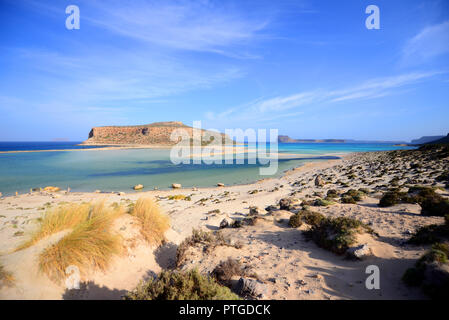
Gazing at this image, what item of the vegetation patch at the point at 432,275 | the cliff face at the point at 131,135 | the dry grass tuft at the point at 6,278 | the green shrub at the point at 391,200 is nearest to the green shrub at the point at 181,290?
the dry grass tuft at the point at 6,278

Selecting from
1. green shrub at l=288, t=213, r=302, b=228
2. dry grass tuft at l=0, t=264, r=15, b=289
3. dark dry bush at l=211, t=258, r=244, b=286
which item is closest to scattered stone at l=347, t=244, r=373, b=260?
green shrub at l=288, t=213, r=302, b=228

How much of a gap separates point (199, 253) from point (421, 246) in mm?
6153

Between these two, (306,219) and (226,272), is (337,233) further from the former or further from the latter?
(226,272)

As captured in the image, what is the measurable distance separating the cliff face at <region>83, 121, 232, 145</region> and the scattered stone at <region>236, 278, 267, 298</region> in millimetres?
107179

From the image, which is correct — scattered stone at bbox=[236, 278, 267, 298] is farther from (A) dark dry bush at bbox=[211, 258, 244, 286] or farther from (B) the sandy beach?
(A) dark dry bush at bbox=[211, 258, 244, 286]

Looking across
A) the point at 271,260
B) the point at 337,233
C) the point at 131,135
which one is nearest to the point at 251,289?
the point at 271,260

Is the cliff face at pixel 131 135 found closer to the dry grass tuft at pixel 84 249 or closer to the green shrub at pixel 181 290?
the dry grass tuft at pixel 84 249

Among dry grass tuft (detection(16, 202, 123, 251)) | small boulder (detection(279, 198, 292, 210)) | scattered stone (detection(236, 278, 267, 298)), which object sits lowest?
small boulder (detection(279, 198, 292, 210))

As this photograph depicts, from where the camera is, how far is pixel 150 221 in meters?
6.64

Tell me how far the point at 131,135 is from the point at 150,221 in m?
132

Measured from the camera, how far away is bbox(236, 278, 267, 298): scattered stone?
158 inches

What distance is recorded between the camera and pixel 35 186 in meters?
20.7
